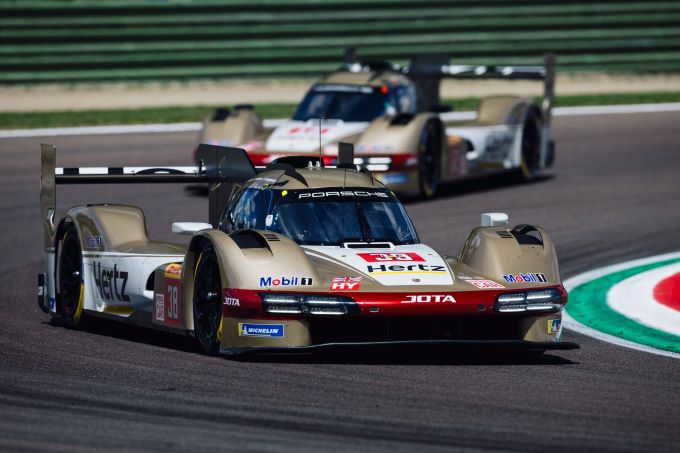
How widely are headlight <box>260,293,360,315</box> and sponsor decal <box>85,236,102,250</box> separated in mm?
2432

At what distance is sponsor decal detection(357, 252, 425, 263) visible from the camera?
9164 mm

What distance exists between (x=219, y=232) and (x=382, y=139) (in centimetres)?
840

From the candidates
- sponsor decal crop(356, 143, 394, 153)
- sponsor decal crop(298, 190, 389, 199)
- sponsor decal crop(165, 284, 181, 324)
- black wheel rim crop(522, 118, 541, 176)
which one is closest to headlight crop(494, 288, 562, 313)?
sponsor decal crop(298, 190, 389, 199)

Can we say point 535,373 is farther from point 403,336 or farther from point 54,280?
point 54,280

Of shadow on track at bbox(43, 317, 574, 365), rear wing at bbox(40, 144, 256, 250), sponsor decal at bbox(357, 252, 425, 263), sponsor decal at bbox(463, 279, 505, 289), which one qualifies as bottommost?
shadow on track at bbox(43, 317, 574, 365)

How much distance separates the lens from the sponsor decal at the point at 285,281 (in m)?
8.71

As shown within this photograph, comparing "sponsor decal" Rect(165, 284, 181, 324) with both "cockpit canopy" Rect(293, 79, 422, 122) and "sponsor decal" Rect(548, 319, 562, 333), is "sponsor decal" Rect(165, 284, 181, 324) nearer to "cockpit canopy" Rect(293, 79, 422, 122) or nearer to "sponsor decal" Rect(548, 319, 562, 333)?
"sponsor decal" Rect(548, 319, 562, 333)

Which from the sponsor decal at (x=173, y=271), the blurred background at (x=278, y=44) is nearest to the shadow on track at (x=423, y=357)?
the sponsor decal at (x=173, y=271)

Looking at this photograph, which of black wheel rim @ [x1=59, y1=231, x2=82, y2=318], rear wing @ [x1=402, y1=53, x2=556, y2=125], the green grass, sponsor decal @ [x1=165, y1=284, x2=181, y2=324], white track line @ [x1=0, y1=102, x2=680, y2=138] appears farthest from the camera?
the green grass

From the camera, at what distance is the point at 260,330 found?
8727 millimetres

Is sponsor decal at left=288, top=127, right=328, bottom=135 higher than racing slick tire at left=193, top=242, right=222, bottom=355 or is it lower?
higher

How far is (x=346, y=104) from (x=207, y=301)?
9452 mm

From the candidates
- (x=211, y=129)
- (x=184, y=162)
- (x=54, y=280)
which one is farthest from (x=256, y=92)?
(x=54, y=280)

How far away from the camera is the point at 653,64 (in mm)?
29031
